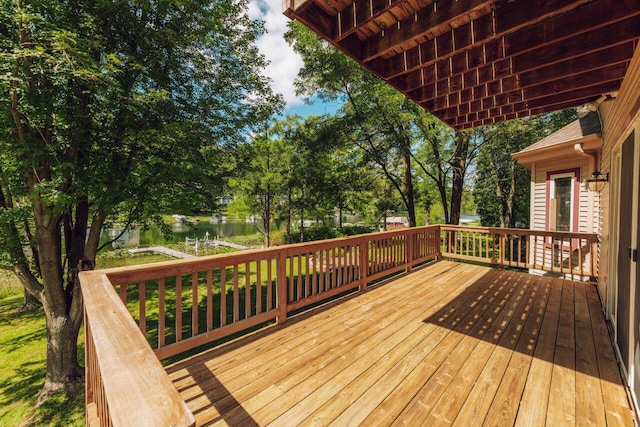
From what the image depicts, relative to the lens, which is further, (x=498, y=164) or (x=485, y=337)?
(x=498, y=164)

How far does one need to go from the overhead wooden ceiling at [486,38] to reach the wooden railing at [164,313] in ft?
7.05

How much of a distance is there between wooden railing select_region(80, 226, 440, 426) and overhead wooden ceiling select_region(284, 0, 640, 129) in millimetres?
2148

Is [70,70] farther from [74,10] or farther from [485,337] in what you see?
[485,337]

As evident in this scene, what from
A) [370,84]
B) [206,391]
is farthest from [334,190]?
[206,391]

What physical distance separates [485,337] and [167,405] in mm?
3169

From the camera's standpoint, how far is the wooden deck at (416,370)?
1.78m

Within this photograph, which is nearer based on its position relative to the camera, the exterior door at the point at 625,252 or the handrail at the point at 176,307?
the handrail at the point at 176,307

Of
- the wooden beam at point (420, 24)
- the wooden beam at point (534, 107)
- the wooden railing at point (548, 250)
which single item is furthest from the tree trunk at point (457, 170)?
the wooden beam at point (420, 24)

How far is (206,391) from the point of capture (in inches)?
77.9

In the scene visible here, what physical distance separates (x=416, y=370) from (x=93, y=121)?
5.12m

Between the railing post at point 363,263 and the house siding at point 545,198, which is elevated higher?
the house siding at point 545,198

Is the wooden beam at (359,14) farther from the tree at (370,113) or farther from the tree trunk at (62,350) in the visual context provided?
the tree at (370,113)

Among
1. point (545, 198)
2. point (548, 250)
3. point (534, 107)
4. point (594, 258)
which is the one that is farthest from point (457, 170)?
point (534, 107)

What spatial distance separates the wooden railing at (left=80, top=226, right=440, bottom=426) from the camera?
0.69 metres
